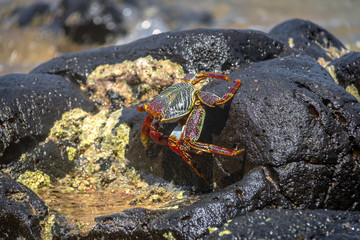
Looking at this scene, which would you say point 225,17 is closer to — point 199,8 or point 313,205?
point 199,8

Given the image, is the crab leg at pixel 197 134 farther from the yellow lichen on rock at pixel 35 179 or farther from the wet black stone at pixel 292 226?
the yellow lichen on rock at pixel 35 179

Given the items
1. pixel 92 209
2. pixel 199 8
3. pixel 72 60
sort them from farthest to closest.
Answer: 1. pixel 199 8
2. pixel 72 60
3. pixel 92 209

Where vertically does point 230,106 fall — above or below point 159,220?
above

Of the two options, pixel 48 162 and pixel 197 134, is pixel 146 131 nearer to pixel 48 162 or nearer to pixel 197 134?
pixel 197 134

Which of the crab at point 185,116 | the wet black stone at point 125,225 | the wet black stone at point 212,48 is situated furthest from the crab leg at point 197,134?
the wet black stone at point 212,48

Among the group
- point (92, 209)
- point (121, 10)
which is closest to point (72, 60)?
point (92, 209)

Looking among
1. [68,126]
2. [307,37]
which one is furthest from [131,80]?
[307,37]

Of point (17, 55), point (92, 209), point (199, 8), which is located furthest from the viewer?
point (199, 8)

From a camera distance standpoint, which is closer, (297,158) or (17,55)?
(297,158)
